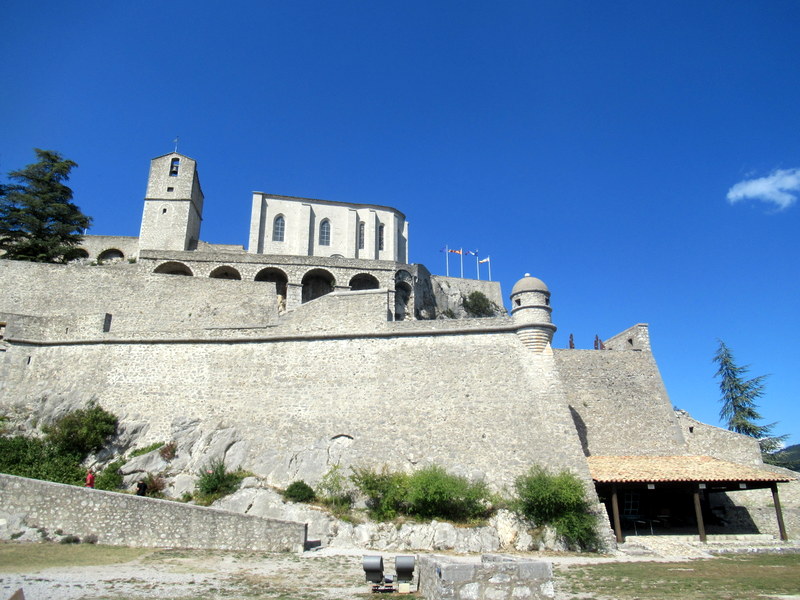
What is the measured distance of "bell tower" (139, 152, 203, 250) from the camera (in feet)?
114

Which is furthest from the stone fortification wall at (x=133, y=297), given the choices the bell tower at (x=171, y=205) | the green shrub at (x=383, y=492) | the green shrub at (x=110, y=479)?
the green shrub at (x=383, y=492)

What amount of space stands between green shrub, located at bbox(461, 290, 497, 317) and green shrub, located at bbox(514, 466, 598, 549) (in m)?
23.0

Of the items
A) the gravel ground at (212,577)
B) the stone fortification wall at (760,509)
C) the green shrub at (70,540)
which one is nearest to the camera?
the gravel ground at (212,577)

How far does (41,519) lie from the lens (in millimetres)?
14500

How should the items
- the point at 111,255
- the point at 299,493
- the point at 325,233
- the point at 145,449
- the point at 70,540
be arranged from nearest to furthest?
1. the point at 70,540
2. the point at 299,493
3. the point at 145,449
4. the point at 111,255
5. the point at 325,233

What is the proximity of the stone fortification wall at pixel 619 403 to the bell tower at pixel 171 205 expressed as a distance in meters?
24.4

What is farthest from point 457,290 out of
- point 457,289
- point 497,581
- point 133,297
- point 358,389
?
point 497,581

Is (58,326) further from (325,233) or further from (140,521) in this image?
(325,233)

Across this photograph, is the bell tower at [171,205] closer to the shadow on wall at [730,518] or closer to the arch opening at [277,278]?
the arch opening at [277,278]

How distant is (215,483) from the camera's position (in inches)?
685

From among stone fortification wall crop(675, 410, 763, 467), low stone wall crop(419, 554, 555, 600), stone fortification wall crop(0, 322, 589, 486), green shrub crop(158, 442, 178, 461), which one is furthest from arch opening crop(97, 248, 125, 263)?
low stone wall crop(419, 554, 555, 600)

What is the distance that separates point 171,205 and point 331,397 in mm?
21689

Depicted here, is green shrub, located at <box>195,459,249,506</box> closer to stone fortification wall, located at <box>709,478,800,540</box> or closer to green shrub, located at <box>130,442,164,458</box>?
green shrub, located at <box>130,442,164,458</box>

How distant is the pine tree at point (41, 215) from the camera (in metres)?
29.8
